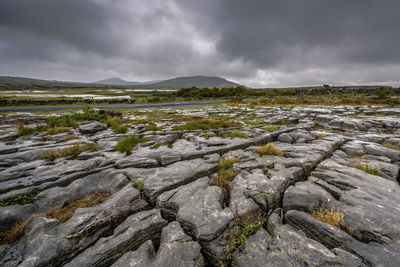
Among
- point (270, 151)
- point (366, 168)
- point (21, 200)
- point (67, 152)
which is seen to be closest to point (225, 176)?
point (270, 151)

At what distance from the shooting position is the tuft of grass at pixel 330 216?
3.71 m

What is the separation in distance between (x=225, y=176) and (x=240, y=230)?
240 centimetres

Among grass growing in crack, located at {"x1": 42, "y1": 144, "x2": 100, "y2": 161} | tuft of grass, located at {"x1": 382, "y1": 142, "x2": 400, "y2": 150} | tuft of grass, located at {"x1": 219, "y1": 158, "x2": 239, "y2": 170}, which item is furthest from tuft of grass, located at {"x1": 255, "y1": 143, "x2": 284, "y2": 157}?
grass growing in crack, located at {"x1": 42, "y1": 144, "x2": 100, "y2": 161}

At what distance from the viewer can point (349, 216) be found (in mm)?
3785

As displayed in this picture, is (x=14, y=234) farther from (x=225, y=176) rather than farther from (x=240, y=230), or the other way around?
(x=225, y=176)

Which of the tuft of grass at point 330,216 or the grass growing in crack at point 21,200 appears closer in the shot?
the tuft of grass at point 330,216

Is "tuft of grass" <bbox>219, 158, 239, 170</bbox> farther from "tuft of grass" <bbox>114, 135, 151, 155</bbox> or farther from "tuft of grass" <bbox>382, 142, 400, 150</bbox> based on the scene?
"tuft of grass" <bbox>382, 142, 400, 150</bbox>

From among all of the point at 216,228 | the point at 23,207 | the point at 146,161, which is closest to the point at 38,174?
the point at 23,207

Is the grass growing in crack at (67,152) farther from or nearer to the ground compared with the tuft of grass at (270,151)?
nearer to the ground

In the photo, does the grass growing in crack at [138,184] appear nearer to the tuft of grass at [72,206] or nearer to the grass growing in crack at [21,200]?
the tuft of grass at [72,206]

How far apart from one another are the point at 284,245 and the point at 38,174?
9052mm

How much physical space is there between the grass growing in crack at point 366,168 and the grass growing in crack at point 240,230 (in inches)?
205

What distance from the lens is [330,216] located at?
3.86m

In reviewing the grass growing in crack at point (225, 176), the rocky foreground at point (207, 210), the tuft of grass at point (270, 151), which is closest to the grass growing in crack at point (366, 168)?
the rocky foreground at point (207, 210)
